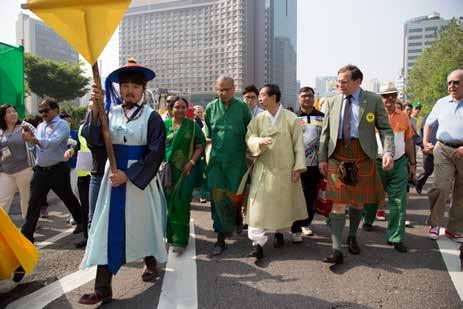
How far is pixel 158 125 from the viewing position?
11.1 ft

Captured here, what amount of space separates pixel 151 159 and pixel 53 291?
4.66 ft

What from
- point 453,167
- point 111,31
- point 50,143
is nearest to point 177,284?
point 111,31

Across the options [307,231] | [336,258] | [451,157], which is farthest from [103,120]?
[451,157]

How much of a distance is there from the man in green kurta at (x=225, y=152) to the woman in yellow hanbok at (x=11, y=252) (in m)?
1.97

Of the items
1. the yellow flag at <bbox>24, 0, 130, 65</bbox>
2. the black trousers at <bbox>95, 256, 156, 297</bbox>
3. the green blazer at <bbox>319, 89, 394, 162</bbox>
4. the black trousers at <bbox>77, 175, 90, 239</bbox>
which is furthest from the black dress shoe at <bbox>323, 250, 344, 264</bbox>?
the black trousers at <bbox>77, 175, 90, 239</bbox>

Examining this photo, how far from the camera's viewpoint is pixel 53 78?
43.9m

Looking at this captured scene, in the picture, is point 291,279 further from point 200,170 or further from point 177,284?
point 200,170

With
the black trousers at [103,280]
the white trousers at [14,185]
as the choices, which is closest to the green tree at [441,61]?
the white trousers at [14,185]

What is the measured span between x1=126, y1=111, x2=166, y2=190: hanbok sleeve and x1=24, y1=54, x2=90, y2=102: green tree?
4465 cm

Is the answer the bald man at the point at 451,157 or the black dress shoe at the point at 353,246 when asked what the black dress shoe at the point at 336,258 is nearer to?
the black dress shoe at the point at 353,246

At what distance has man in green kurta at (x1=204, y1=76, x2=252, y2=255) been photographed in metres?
4.55

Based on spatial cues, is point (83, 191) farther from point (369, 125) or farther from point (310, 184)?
point (369, 125)

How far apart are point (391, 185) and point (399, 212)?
379 mm

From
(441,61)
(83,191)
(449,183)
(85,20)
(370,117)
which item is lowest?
(83,191)
